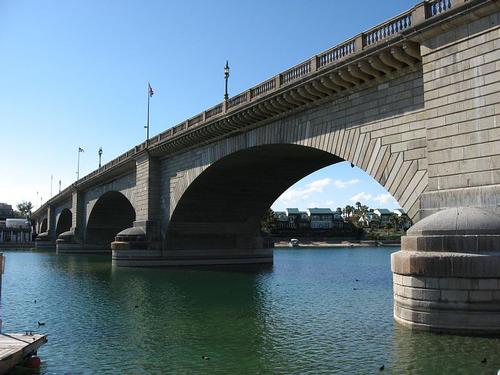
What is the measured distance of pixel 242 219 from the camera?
47.7m

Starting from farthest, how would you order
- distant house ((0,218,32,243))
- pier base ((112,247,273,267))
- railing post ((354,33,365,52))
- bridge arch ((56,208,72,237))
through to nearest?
distant house ((0,218,32,243)) < bridge arch ((56,208,72,237)) < pier base ((112,247,273,267)) < railing post ((354,33,365,52))

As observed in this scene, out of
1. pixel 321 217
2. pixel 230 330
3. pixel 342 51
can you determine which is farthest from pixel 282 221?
→ pixel 230 330

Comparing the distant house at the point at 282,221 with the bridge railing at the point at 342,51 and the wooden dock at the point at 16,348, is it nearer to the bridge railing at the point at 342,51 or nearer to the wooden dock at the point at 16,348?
the bridge railing at the point at 342,51

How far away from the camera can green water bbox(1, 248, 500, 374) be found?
1306cm

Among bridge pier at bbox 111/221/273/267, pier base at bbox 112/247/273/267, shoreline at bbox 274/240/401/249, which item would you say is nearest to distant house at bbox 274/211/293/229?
shoreline at bbox 274/240/401/249

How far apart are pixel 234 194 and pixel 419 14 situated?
2807cm

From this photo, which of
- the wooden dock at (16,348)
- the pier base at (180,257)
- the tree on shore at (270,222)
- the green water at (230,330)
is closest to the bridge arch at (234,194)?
the pier base at (180,257)

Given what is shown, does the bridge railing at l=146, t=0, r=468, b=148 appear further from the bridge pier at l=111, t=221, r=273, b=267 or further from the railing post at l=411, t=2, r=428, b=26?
the bridge pier at l=111, t=221, r=273, b=267

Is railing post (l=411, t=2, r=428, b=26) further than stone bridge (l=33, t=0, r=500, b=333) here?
Yes

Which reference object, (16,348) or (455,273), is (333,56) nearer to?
(455,273)

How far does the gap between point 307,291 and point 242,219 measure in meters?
19.0

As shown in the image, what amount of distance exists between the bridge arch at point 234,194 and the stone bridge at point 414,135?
0.30 meters

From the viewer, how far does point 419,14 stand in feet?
59.0

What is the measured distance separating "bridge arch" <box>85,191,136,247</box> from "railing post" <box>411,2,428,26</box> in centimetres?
5923
